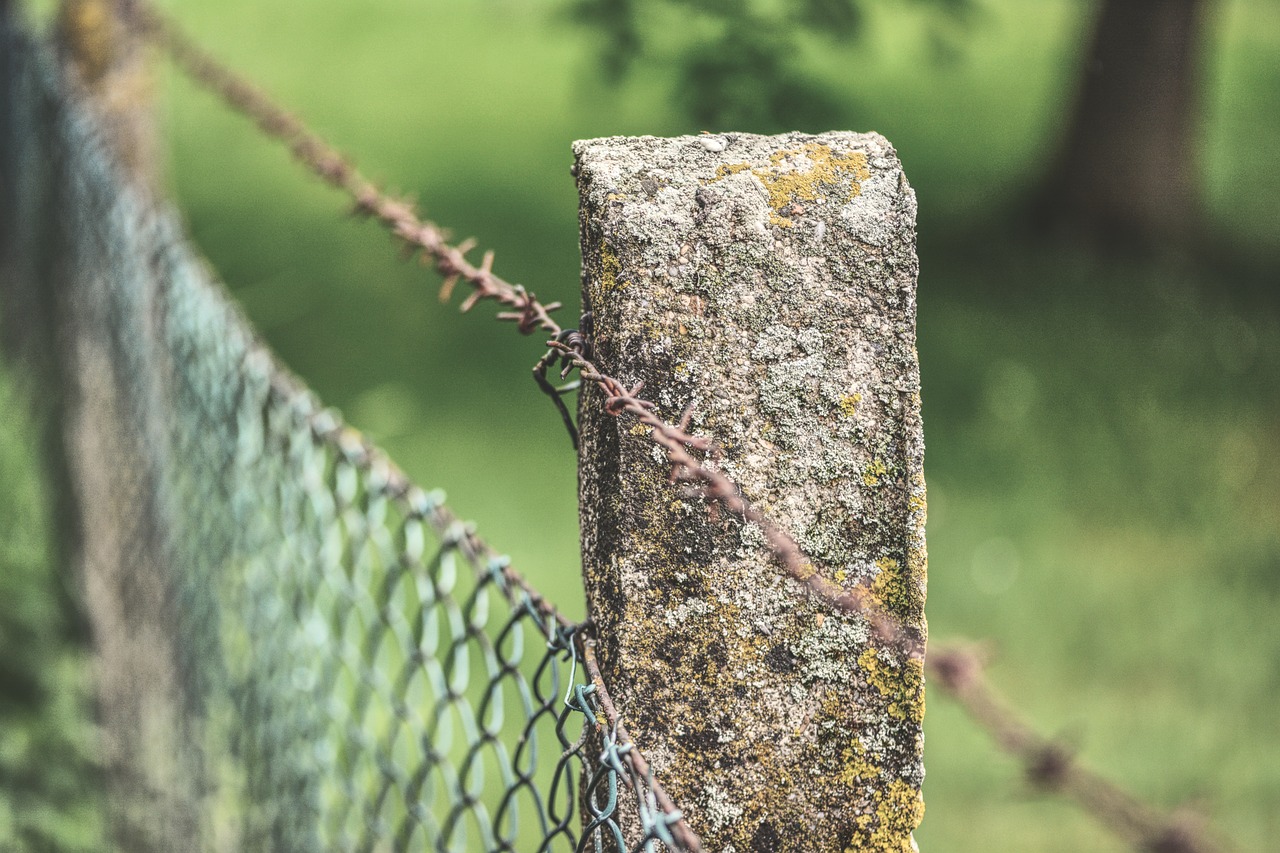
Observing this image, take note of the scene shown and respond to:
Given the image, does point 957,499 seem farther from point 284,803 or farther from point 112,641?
point 284,803

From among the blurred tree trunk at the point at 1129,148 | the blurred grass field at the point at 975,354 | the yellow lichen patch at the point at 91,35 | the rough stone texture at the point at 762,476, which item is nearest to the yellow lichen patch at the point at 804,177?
the rough stone texture at the point at 762,476

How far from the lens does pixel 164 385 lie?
8.63ft

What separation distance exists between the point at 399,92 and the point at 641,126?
4419 millimetres

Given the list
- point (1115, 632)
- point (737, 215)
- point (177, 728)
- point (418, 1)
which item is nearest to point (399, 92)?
point (418, 1)

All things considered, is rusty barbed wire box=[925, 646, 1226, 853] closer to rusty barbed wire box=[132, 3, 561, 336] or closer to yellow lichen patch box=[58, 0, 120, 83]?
rusty barbed wire box=[132, 3, 561, 336]

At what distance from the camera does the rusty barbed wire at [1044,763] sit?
2.90ft

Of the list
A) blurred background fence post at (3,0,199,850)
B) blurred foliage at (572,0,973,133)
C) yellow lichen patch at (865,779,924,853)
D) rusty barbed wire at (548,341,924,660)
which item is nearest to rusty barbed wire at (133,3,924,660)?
rusty barbed wire at (548,341,924,660)

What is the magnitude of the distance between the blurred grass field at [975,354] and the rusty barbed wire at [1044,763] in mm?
1004

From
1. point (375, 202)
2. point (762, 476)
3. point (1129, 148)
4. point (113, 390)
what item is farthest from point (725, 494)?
point (1129, 148)

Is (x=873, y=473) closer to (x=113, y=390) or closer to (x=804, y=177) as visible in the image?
(x=804, y=177)

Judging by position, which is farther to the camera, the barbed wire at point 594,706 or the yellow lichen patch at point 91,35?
the yellow lichen patch at point 91,35

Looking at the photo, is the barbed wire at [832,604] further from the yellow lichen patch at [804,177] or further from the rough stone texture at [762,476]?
the yellow lichen patch at [804,177]

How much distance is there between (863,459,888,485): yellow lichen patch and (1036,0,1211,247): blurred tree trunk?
7983 mm

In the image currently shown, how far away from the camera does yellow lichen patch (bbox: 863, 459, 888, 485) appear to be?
3.17 feet
